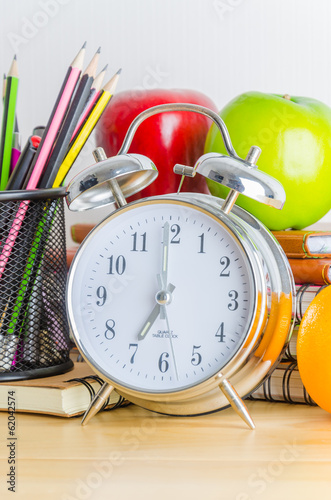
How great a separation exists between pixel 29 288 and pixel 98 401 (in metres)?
0.20

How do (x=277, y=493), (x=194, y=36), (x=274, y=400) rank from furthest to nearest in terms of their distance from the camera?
(x=194, y=36) → (x=274, y=400) → (x=277, y=493)

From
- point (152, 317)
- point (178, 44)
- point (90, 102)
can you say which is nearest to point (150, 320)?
point (152, 317)

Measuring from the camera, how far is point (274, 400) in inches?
30.7

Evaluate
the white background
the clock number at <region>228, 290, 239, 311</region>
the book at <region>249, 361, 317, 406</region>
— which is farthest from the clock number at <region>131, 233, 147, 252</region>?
the white background

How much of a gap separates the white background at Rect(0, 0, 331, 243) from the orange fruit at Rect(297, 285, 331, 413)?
55cm

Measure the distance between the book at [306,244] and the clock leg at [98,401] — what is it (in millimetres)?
293

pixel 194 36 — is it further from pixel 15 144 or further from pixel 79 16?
pixel 15 144

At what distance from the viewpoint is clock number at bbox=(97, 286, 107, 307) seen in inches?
28.4

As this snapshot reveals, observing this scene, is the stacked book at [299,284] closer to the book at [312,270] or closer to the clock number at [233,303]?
the book at [312,270]

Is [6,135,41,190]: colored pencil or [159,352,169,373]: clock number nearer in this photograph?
[159,352,169,373]: clock number

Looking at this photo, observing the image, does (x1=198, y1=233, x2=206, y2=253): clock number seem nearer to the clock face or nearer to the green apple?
the clock face

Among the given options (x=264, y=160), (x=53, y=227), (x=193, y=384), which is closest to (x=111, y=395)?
(x=193, y=384)

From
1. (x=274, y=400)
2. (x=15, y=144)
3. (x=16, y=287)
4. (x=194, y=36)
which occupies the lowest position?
(x=274, y=400)

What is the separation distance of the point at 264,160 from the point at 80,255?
287mm
